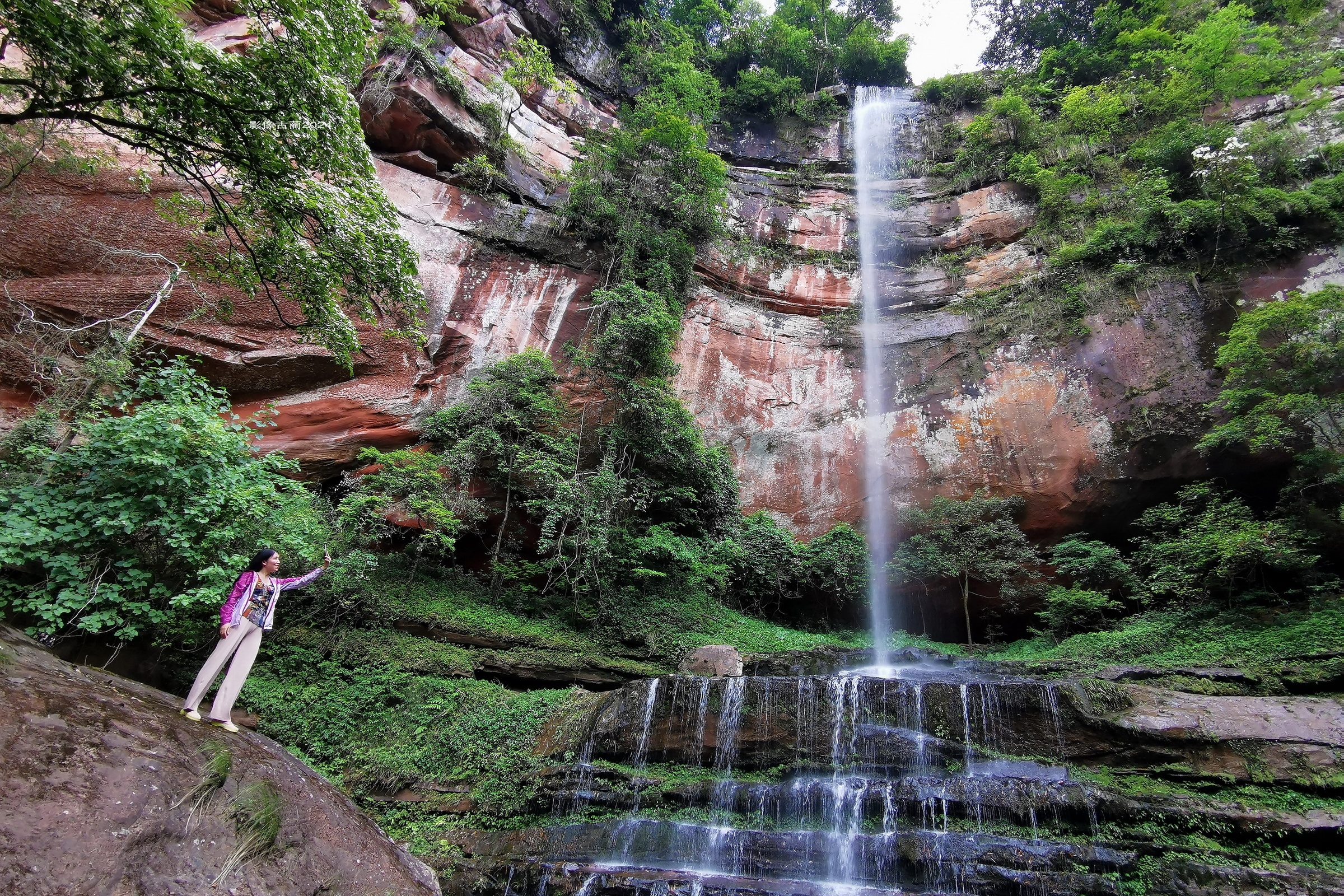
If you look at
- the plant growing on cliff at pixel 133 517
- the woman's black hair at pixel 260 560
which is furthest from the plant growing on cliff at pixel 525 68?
the woman's black hair at pixel 260 560

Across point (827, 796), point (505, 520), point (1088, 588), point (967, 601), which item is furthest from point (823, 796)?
point (1088, 588)

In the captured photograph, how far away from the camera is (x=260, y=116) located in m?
5.11

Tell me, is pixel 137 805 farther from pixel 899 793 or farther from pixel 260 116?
pixel 899 793

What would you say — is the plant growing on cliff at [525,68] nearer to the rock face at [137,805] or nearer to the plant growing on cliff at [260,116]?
the plant growing on cliff at [260,116]

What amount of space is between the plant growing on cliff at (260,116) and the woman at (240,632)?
2.09 meters

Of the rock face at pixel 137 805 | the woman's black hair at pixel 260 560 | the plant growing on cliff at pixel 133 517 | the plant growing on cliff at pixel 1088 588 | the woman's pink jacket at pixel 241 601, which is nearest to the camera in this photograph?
the rock face at pixel 137 805

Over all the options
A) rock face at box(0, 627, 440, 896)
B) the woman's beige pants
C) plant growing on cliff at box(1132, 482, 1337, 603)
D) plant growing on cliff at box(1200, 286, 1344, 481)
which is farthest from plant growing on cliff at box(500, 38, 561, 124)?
plant growing on cliff at box(1132, 482, 1337, 603)

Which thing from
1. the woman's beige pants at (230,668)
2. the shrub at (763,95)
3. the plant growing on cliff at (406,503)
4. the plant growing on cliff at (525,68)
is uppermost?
the shrub at (763,95)

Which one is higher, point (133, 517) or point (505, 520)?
point (505, 520)

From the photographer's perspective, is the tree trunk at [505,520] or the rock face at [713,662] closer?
the rock face at [713,662]

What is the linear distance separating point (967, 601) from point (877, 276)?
9.07 metres

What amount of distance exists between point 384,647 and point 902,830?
6.95 m

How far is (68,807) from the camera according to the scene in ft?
10.1

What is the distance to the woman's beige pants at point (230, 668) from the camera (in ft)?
13.9
